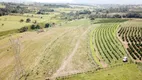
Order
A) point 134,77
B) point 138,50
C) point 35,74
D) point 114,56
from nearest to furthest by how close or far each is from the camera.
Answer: point 134,77, point 35,74, point 114,56, point 138,50

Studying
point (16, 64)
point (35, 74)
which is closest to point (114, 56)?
point (35, 74)

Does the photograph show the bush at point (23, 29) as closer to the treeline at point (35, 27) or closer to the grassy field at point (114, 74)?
the treeline at point (35, 27)

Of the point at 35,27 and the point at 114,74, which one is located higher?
→ the point at 114,74

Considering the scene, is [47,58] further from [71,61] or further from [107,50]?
[107,50]

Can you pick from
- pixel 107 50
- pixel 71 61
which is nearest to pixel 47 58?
pixel 71 61

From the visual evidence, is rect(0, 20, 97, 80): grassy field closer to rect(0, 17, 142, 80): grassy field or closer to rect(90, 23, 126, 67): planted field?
rect(0, 17, 142, 80): grassy field

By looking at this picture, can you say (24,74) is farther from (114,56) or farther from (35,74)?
(114,56)

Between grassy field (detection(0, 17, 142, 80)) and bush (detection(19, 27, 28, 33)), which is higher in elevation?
grassy field (detection(0, 17, 142, 80))

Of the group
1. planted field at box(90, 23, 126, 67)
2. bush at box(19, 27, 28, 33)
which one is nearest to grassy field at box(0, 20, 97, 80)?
planted field at box(90, 23, 126, 67)

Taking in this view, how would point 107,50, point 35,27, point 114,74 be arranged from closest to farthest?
point 114,74 → point 107,50 → point 35,27
